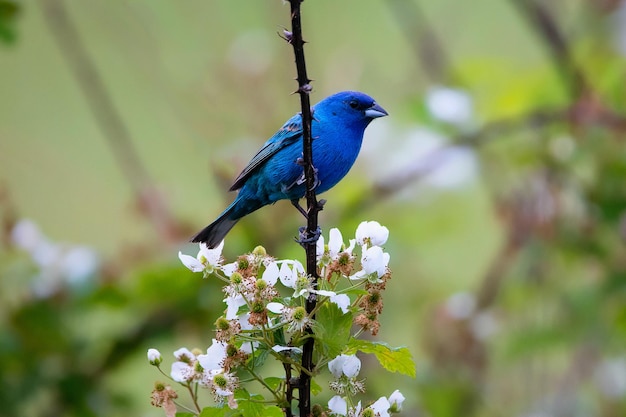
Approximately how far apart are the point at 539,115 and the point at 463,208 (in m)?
1.07

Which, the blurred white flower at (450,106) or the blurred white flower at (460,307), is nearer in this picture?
the blurred white flower at (460,307)

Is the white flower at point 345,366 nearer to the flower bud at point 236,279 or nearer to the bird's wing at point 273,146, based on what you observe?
the flower bud at point 236,279

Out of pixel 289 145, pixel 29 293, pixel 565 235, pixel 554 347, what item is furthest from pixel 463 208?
pixel 29 293

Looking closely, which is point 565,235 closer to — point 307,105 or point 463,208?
point 463,208

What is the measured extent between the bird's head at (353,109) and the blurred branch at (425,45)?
1.22 metres

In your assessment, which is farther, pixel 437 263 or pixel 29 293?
pixel 437 263

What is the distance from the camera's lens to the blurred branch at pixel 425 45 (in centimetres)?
457

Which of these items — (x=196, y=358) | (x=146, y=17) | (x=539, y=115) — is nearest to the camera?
(x=196, y=358)

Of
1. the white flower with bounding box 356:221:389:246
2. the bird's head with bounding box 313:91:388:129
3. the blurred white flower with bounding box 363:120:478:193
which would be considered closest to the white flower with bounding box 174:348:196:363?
the white flower with bounding box 356:221:389:246

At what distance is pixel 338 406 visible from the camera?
1.71 meters

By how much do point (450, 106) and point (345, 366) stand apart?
254 cm

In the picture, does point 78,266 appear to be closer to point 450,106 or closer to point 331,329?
point 450,106

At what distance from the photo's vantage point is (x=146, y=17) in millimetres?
4684

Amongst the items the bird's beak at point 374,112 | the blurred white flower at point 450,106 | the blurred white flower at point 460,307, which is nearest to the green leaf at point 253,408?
the bird's beak at point 374,112
